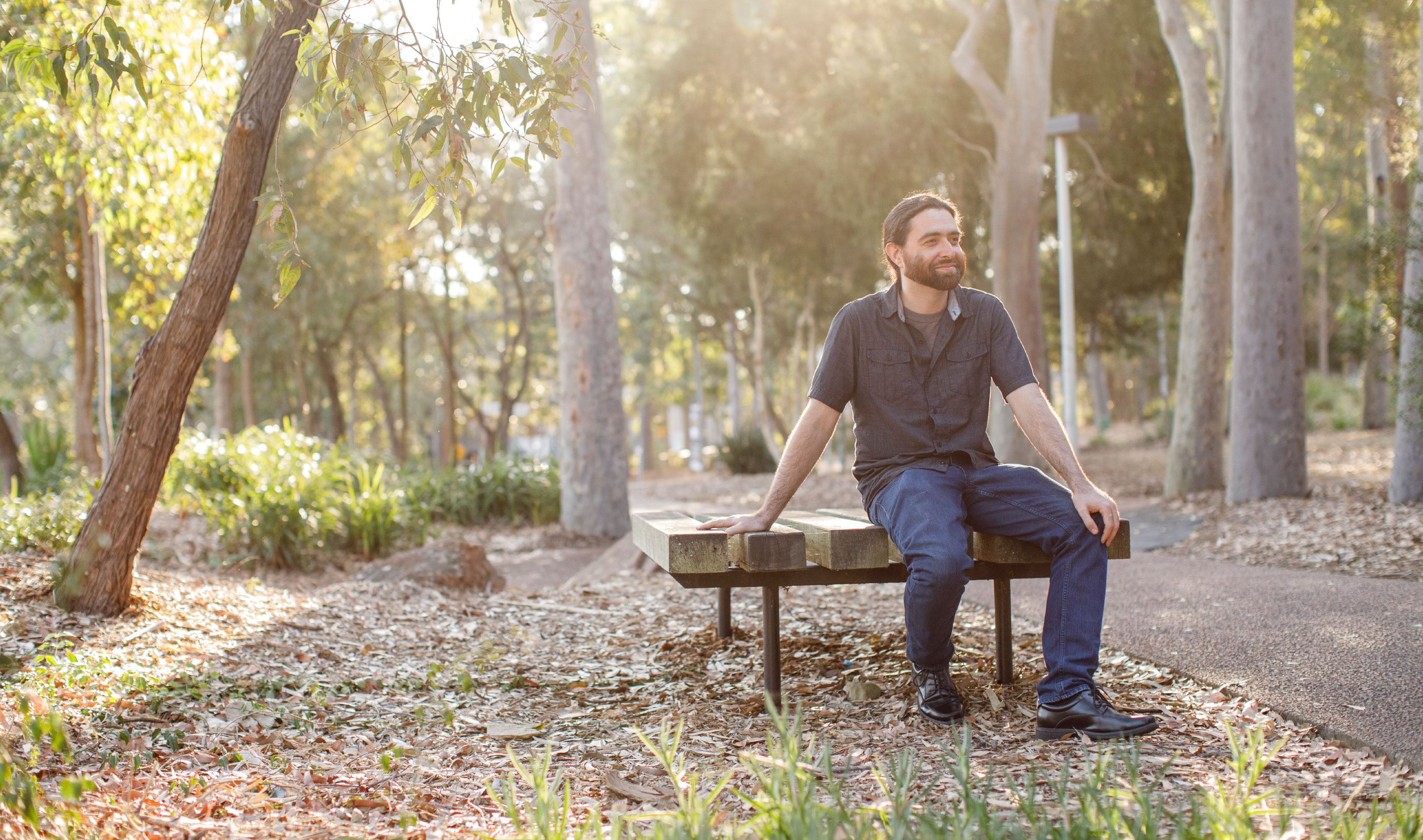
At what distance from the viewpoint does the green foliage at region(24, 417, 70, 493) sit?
1228 cm

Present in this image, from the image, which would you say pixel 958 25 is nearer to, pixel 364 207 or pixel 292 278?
pixel 364 207

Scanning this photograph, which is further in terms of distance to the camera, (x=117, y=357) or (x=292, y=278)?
(x=117, y=357)

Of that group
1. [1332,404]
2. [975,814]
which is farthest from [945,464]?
[1332,404]

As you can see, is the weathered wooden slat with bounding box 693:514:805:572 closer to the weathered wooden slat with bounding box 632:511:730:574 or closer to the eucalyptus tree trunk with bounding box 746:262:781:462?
the weathered wooden slat with bounding box 632:511:730:574

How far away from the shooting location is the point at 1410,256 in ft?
26.8

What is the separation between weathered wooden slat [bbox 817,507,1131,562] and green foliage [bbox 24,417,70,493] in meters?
11.9

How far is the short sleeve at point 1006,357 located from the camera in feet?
10.9

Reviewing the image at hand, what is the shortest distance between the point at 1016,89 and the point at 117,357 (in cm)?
1442

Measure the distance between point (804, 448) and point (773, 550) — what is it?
375 millimetres

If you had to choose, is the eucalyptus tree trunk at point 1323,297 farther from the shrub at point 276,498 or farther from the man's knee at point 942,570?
the man's knee at point 942,570

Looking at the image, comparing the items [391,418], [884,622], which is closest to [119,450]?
[884,622]

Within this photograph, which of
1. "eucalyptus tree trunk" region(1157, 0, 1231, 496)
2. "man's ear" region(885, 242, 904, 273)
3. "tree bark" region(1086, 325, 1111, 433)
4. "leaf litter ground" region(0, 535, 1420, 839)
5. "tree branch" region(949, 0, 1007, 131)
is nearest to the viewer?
"leaf litter ground" region(0, 535, 1420, 839)

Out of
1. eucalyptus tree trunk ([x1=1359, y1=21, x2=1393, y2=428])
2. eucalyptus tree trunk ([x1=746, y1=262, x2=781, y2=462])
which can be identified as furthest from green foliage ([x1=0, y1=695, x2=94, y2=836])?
eucalyptus tree trunk ([x1=746, y1=262, x2=781, y2=462])

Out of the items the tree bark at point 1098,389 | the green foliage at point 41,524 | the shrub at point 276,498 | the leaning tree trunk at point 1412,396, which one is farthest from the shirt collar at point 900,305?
the tree bark at point 1098,389
